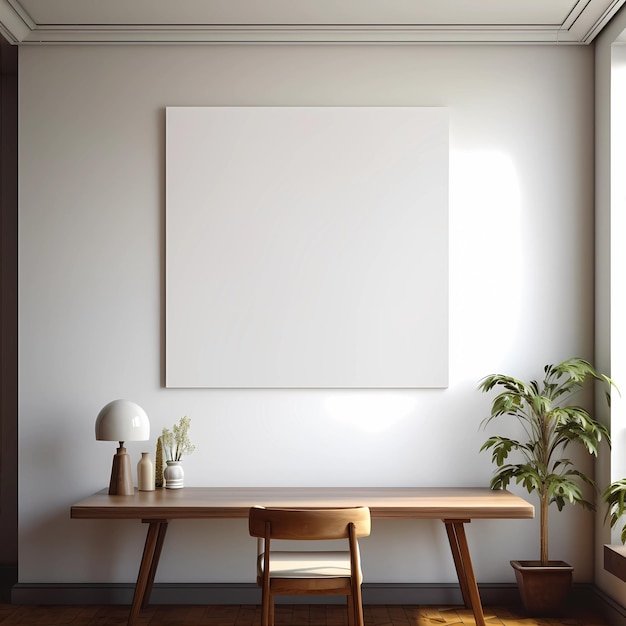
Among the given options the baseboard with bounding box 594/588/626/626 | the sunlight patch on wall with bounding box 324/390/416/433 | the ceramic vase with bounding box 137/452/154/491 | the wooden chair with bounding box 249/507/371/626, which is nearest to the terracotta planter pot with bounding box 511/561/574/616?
the baseboard with bounding box 594/588/626/626

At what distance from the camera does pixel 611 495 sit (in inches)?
133

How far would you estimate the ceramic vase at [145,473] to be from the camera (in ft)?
11.8

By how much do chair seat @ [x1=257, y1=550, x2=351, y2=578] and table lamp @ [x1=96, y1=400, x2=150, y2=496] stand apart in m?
0.80

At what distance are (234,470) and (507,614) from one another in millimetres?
1493

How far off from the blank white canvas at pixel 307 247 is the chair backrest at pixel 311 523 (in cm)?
113

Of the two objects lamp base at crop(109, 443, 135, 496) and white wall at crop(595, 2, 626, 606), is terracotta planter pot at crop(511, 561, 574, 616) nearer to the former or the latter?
white wall at crop(595, 2, 626, 606)

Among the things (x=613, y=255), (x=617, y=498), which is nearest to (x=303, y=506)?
(x=617, y=498)

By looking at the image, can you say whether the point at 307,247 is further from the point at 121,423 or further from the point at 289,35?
the point at 121,423

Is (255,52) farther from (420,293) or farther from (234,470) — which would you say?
(234,470)


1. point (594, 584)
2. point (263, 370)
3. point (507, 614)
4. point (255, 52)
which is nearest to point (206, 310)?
point (263, 370)

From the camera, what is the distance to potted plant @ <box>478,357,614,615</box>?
3.60 m

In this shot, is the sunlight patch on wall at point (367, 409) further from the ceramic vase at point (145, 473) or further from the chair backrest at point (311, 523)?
the chair backrest at point (311, 523)

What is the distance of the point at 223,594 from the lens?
3842 millimetres

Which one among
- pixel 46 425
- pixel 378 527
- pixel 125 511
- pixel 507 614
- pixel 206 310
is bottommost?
pixel 507 614
